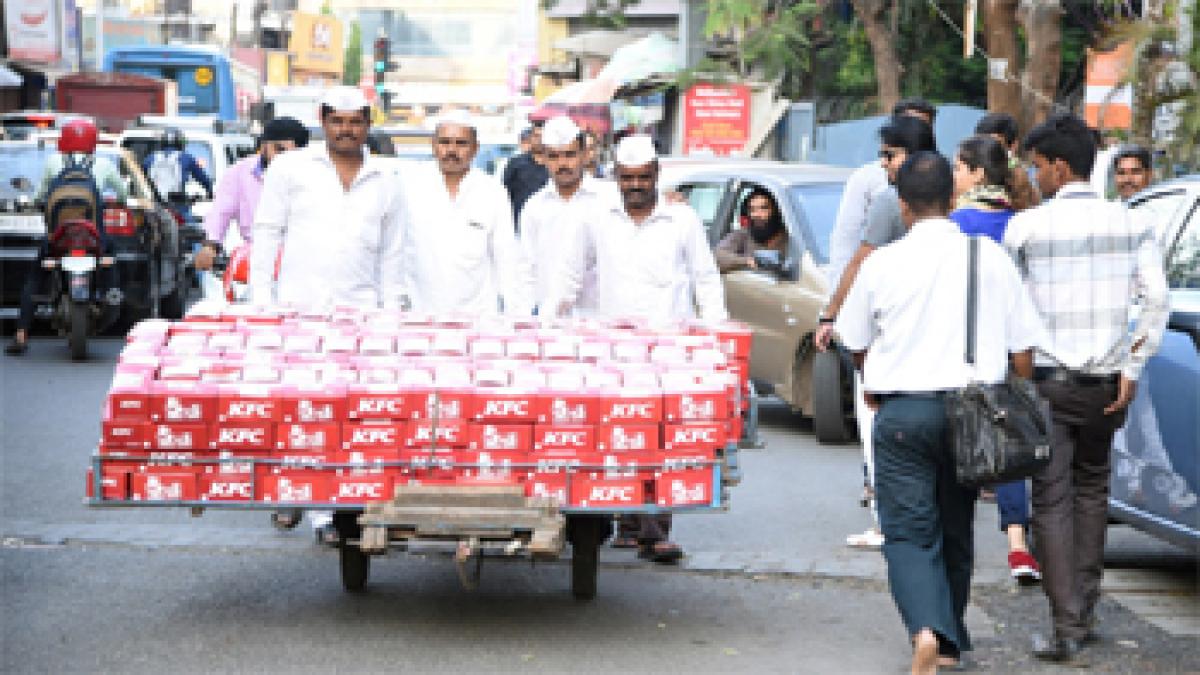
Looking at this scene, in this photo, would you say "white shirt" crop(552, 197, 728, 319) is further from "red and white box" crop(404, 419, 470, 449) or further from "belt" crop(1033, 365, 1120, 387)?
"red and white box" crop(404, 419, 470, 449)

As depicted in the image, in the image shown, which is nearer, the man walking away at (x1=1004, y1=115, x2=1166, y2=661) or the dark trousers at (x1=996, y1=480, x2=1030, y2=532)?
the man walking away at (x1=1004, y1=115, x2=1166, y2=661)

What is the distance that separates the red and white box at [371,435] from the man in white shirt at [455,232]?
239cm

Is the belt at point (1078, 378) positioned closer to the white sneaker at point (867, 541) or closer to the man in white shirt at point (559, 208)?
the white sneaker at point (867, 541)

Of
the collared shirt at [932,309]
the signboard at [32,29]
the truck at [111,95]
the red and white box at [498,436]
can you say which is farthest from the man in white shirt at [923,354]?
the signboard at [32,29]

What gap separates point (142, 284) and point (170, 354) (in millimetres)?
10008

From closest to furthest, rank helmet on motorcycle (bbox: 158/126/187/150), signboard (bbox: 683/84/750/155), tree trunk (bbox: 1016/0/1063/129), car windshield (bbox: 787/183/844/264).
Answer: car windshield (bbox: 787/183/844/264)
tree trunk (bbox: 1016/0/1063/129)
helmet on motorcycle (bbox: 158/126/187/150)
signboard (bbox: 683/84/750/155)

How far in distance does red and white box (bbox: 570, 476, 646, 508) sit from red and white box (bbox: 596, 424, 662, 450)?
0.11 metres

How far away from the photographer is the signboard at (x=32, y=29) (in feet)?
151

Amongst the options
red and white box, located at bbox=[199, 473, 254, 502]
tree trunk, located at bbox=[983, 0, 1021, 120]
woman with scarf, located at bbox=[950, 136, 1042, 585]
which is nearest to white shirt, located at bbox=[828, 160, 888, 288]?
woman with scarf, located at bbox=[950, 136, 1042, 585]

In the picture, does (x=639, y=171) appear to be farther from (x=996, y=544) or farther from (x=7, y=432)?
(x=7, y=432)

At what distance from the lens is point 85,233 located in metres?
14.6

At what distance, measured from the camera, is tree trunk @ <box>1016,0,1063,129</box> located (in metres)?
17.7

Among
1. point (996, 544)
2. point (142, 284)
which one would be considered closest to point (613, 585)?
point (996, 544)

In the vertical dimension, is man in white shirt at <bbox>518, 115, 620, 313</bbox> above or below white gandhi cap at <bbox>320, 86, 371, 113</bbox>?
below
